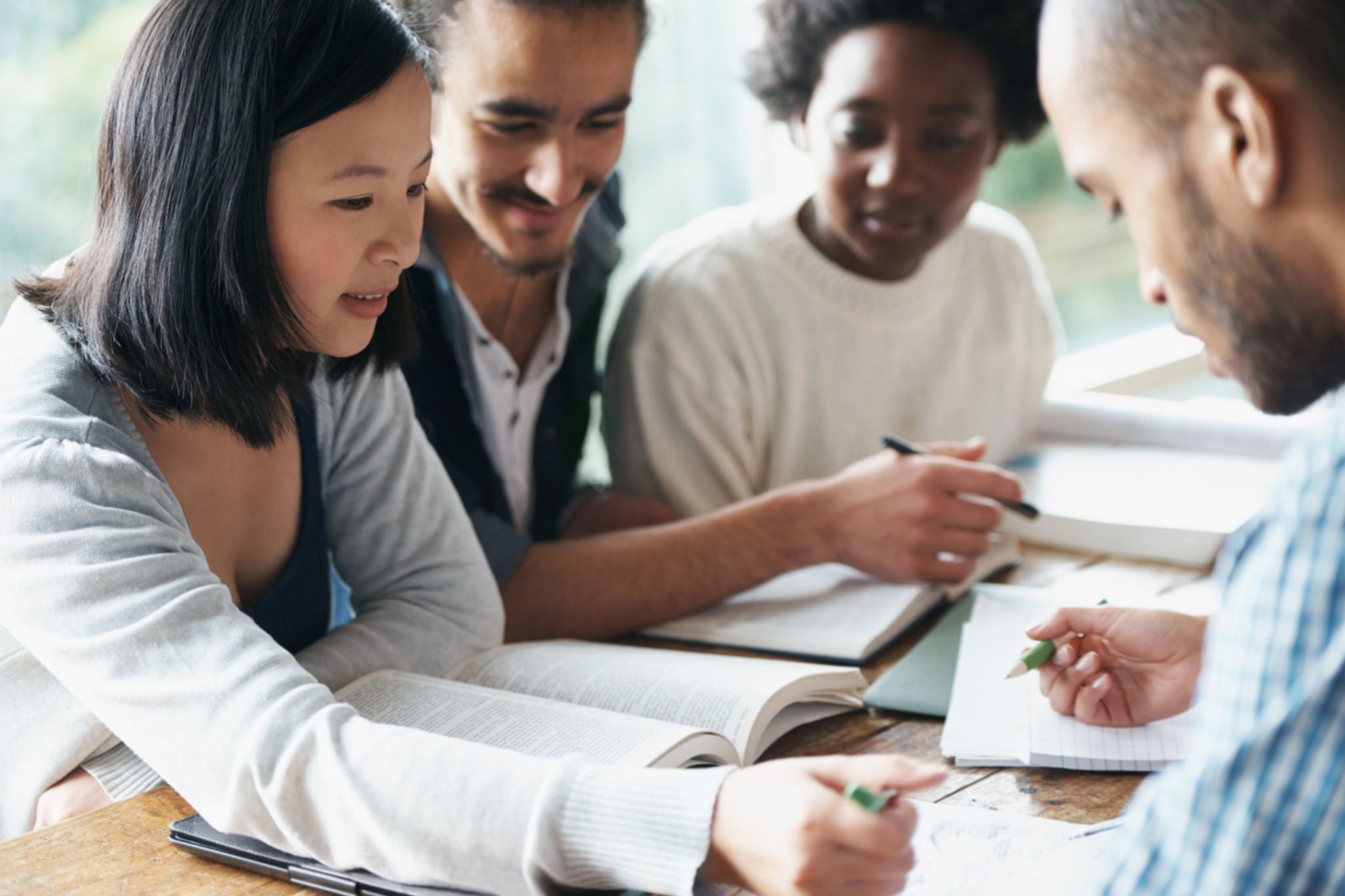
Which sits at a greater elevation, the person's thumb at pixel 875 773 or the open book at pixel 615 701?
the person's thumb at pixel 875 773

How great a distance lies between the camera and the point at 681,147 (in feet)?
8.63

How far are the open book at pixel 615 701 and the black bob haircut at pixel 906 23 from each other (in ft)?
3.13

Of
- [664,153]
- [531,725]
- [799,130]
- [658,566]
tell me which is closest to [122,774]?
[531,725]

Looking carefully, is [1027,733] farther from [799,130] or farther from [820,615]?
[799,130]

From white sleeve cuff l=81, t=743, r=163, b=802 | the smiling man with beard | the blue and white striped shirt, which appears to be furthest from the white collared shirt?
the blue and white striped shirt

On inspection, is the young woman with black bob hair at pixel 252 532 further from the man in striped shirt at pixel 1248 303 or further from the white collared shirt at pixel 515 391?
the white collared shirt at pixel 515 391

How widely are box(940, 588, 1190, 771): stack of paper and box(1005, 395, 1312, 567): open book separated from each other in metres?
0.43

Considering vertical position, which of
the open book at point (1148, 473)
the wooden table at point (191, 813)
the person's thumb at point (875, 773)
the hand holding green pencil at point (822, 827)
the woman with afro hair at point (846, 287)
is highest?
the woman with afro hair at point (846, 287)

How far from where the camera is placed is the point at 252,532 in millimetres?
1185

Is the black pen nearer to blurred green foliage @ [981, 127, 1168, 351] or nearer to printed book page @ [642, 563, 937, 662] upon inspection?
printed book page @ [642, 563, 937, 662]

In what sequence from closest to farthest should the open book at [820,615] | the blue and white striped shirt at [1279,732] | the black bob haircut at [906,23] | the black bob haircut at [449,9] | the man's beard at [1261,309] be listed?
the blue and white striped shirt at [1279,732]
the man's beard at [1261,309]
the open book at [820,615]
the black bob haircut at [449,9]
the black bob haircut at [906,23]

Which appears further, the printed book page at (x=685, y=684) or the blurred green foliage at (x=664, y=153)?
the blurred green foliage at (x=664, y=153)

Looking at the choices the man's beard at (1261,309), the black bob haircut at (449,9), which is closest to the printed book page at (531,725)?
the man's beard at (1261,309)

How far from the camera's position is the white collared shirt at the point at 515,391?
1.60m
